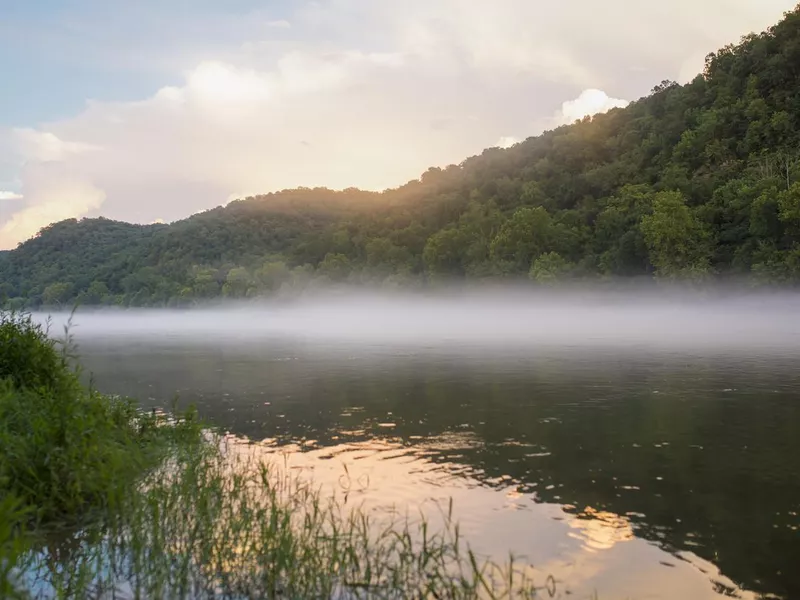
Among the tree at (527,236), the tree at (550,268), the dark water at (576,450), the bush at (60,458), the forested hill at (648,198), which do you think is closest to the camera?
the dark water at (576,450)

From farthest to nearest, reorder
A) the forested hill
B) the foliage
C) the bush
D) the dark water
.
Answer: the forested hill, the bush, the dark water, the foliage

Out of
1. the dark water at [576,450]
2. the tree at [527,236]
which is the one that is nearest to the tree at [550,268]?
the tree at [527,236]

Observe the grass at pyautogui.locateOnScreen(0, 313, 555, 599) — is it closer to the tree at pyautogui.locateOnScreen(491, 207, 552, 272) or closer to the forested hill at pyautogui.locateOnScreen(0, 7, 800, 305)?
the forested hill at pyautogui.locateOnScreen(0, 7, 800, 305)

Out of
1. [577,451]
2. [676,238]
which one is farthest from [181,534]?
[676,238]

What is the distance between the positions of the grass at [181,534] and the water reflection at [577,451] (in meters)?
1.52

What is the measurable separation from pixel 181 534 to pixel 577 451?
40.9 ft

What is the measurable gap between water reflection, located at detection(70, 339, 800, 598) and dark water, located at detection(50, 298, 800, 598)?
0.20ft

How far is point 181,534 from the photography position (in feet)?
38.4

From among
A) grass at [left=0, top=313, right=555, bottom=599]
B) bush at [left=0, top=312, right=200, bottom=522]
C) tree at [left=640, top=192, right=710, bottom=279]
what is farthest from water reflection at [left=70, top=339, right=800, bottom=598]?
tree at [left=640, top=192, right=710, bottom=279]

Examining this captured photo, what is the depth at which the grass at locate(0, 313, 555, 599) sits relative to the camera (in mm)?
9805

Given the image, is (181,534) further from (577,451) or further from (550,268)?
(550,268)

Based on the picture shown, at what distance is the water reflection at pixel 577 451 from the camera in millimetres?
11898

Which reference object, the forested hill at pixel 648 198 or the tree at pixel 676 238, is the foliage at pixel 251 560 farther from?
the tree at pixel 676 238

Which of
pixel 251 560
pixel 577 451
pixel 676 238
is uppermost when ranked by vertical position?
pixel 676 238
